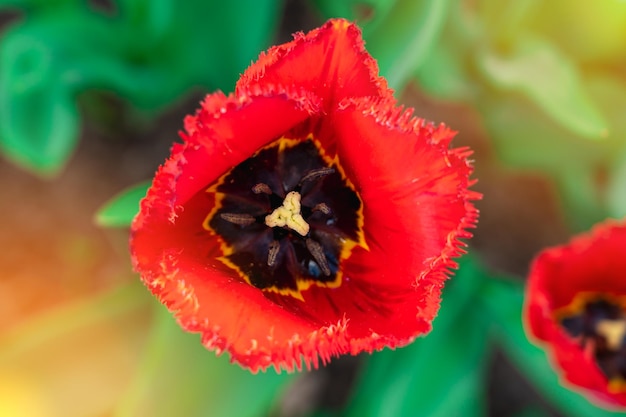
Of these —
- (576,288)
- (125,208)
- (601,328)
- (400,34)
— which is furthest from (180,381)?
(601,328)

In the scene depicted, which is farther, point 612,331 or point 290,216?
point 612,331

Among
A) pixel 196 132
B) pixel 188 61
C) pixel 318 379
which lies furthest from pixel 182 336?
pixel 318 379

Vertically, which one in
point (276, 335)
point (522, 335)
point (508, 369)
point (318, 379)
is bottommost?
point (508, 369)

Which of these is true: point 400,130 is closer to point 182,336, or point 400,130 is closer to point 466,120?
point 182,336

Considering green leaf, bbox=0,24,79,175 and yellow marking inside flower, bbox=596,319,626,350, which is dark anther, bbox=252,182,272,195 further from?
yellow marking inside flower, bbox=596,319,626,350

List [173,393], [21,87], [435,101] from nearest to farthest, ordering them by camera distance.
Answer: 1. [173,393]
2. [21,87]
3. [435,101]

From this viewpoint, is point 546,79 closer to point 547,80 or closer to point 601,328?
point 547,80

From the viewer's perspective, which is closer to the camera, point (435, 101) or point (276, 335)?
point (276, 335)
